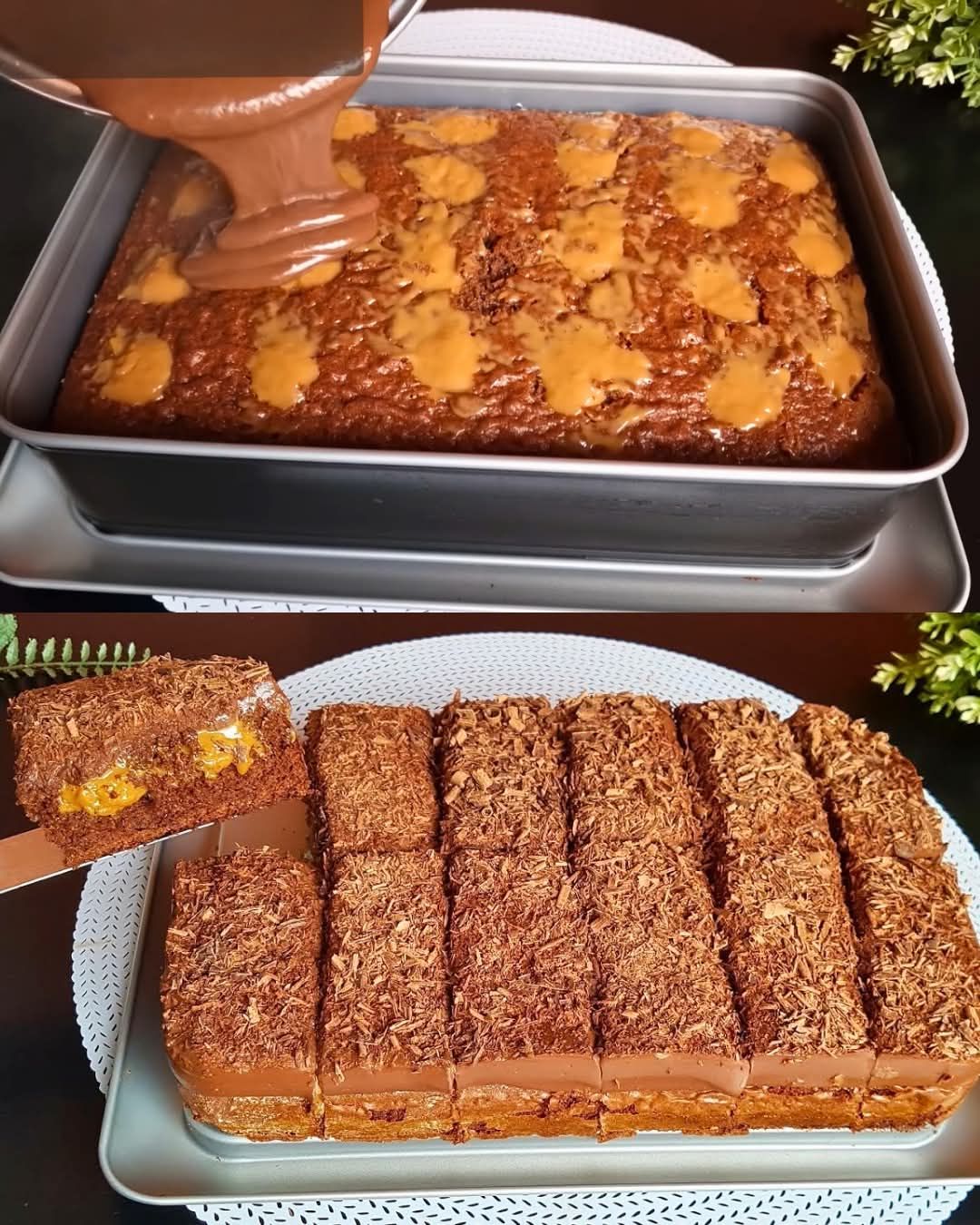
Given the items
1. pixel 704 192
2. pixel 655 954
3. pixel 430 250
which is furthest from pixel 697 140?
pixel 655 954

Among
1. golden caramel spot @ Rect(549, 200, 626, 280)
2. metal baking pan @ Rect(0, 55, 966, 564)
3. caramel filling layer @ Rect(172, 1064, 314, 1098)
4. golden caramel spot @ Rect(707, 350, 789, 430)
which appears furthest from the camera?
golden caramel spot @ Rect(549, 200, 626, 280)

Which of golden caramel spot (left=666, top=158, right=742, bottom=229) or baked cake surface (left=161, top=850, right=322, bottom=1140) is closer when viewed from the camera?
baked cake surface (left=161, top=850, right=322, bottom=1140)

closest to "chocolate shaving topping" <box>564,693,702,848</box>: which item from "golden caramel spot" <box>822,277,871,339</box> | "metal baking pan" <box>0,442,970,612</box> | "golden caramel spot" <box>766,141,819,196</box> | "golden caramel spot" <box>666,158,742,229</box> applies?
"metal baking pan" <box>0,442,970,612</box>

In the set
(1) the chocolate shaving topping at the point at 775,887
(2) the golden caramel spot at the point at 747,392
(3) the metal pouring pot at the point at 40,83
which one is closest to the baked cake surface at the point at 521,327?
(2) the golden caramel spot at the point at 747,392

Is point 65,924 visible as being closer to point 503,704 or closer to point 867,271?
point 503,704

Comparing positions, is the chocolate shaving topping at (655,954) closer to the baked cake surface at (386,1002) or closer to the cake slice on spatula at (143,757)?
the baked cake surface at (386,1002)

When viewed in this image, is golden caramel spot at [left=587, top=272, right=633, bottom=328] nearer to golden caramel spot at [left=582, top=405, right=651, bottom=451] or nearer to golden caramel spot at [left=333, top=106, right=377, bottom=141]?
golden caramel spot at [left=582, top=405, right=651, bottom=451]

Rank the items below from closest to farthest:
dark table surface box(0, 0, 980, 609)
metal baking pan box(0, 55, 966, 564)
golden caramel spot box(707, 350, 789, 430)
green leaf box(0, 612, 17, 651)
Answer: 1. metal baking pan box(0, 55, 966, 564)
2. golden caramel spot box(707, 350, 789, 430)
3. green leaf box(0, 612, 17, 651)
4. dark table surface box(0, 0, 980, 609)
